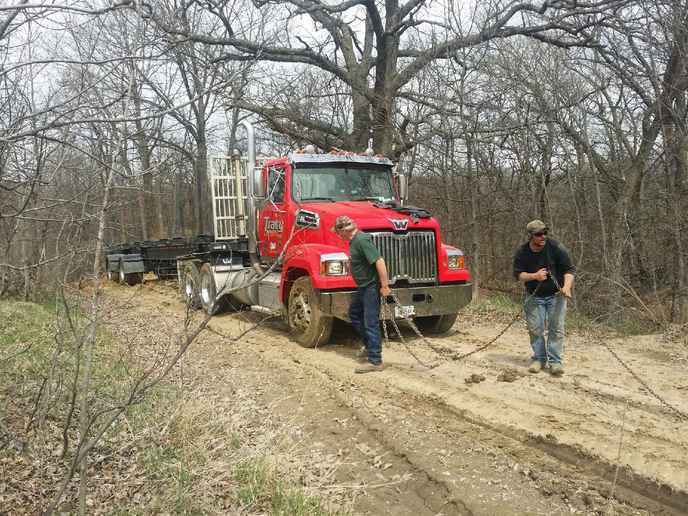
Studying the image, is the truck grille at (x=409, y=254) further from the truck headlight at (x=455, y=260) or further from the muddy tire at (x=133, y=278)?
the muddy tire at (x=133, y=278)

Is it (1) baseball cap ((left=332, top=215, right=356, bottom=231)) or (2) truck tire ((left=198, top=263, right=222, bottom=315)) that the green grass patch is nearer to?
(1) baseball cap ((left=332, top=215, right=356, bottom=231))

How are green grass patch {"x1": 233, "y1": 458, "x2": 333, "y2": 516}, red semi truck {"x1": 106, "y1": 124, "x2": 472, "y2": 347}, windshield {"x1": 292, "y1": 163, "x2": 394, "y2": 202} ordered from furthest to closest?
windshield {"x1": 292, "y1": 163, "x2": 394, "y2": 202} < red semi truck {"x1": 106, "y1": 124, "x2": 472, "y2": 347} < green grass patch {"x1": 233, "y1": 458, "x2": 333, "y2": 516}

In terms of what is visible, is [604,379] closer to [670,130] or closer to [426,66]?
[670,130]

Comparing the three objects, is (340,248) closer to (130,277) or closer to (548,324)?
(548,324)

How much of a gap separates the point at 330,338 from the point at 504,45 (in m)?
8.62

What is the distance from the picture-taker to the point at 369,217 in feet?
26.4

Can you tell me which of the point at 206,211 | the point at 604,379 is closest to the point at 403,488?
the point at 604,379

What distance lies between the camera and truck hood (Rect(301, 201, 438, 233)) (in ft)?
26.2

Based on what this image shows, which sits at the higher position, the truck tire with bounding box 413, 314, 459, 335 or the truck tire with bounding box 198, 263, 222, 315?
the truck tire with bounding box 198, 263, 222, 315

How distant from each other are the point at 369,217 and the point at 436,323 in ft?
6.89

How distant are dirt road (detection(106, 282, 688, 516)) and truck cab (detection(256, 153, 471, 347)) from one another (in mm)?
579

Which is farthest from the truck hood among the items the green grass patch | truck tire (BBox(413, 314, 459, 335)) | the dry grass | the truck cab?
the green grass patch

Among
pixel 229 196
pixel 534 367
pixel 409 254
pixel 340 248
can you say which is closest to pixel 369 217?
pixel 340 248

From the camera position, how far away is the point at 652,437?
4535 millimetres
